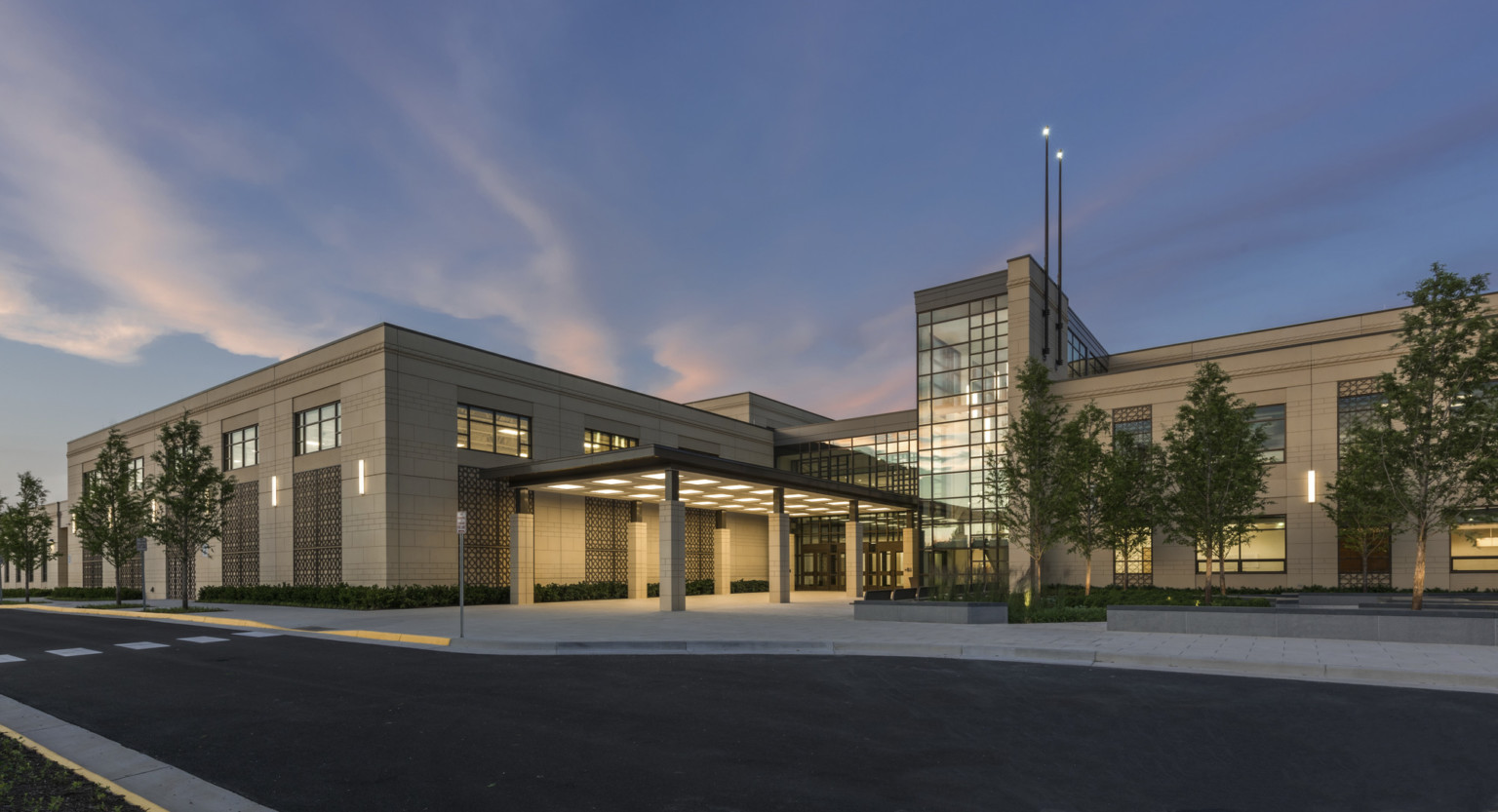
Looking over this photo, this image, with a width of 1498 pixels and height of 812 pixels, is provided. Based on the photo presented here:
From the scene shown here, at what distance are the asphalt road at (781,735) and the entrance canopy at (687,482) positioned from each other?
1444 cm

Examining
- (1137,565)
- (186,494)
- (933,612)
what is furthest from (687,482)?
(186,494)

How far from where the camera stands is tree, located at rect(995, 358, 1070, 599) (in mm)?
25469

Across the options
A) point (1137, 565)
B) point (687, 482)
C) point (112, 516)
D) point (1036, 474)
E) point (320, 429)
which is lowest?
→ point (1137, 565)

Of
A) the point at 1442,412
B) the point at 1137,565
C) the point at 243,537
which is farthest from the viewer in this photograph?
the point at 243,537

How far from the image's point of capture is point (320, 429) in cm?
3512

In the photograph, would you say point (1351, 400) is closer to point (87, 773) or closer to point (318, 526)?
point (87, 773)

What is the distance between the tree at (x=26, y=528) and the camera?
52.1m

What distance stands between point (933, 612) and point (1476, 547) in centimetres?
2361

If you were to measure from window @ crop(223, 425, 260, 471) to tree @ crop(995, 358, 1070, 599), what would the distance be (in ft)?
112

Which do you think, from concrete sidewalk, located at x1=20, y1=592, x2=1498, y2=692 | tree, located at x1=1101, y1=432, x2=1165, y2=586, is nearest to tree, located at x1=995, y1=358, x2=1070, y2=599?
concrete sidewalk, located at x1=20, y1=592, x2=1498, y2=692

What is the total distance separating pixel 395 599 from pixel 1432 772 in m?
29.5

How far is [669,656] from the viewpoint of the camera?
16.3m

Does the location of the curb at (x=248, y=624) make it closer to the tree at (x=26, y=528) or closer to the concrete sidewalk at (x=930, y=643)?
the concrete sidewalk at (x=930, y=643)

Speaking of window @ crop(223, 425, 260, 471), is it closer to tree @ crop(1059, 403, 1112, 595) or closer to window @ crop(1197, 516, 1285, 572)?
tree @ crop(1059, 403, 1112, 595)
